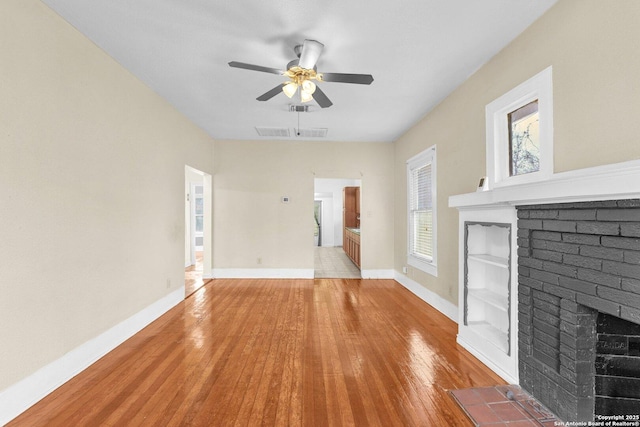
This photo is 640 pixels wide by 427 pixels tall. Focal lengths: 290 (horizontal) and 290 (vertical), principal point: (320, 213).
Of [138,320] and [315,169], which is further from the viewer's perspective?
[315,169]

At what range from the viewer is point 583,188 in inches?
62.5

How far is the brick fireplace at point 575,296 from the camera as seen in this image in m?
1.53

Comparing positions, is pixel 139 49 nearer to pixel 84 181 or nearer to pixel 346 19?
pixel 84 181

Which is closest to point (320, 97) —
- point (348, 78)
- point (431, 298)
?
point (348, 78)

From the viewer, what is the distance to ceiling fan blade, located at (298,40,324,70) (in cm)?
244

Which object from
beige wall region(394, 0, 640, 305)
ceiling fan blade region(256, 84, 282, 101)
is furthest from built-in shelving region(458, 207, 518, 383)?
ceiling fan blade region(256, 84, 282, 101)

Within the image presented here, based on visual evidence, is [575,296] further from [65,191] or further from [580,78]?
[65,191]

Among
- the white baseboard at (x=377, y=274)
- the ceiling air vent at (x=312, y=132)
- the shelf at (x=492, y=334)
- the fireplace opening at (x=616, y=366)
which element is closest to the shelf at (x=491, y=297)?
the shelf at (x=492, y=334)

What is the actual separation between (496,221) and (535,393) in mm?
1296

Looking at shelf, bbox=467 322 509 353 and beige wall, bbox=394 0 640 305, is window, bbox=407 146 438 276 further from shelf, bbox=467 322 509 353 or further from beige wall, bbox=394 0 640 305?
shelf, bbox=467 322 509 353

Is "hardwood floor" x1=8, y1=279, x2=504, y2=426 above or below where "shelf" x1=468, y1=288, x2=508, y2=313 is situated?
below

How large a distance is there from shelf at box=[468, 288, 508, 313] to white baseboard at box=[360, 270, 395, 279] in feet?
10.4

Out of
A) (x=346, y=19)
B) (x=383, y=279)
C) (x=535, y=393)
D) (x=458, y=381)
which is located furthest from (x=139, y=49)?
(x=383, y=279)

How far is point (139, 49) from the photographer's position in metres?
2.76
